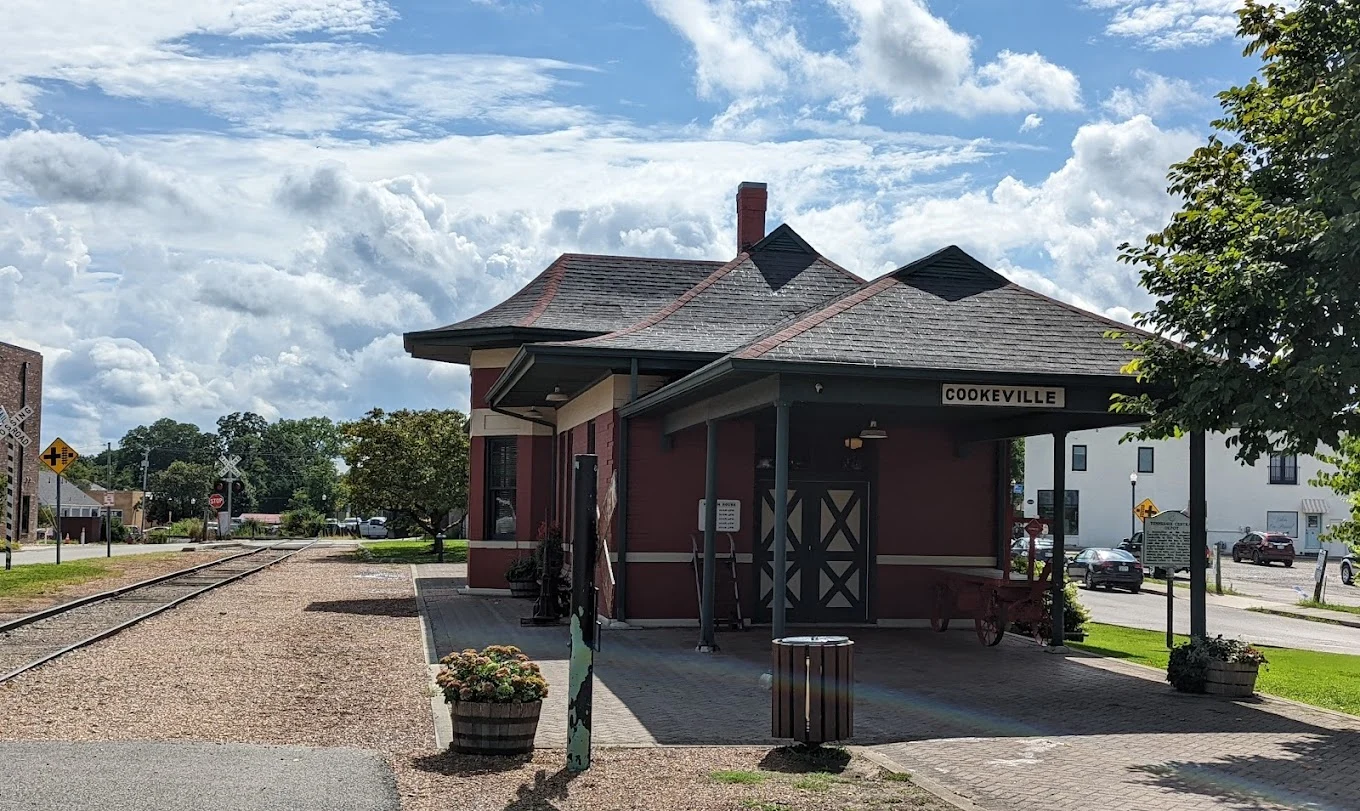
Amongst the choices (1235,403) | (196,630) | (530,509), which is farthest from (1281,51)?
(530,509)

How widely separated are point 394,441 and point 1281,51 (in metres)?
38.6

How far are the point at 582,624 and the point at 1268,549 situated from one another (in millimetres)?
57190

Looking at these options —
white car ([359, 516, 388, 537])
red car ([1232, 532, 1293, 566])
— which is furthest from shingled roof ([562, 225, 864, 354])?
white car ([359, 516, 388, 537])

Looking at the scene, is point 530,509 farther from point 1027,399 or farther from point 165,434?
point 165,434

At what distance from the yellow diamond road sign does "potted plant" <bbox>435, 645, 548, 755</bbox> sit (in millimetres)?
30255

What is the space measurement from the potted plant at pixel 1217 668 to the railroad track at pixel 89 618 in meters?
10.8

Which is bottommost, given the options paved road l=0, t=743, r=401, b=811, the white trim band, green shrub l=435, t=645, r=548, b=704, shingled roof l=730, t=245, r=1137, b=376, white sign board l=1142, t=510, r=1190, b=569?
paved road l=0, t=743, r=401, b=811

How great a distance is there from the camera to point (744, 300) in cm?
2020

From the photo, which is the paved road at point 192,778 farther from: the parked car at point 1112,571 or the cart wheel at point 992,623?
the parked car at point 1112,571

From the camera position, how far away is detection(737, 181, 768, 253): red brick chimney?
25500 mm

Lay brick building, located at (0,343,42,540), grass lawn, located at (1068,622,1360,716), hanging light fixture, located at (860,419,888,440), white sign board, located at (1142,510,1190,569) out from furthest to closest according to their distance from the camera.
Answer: brick building, located at (0,343,42,540) → hanging light fixture, located at (860,419,888,440) → white sign board, located at (1142,510,1190,569) → grass lawn, located at (1068,622,1360,716)

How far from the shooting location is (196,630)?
717 inches

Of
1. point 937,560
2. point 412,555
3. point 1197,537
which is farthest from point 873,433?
point 412,555

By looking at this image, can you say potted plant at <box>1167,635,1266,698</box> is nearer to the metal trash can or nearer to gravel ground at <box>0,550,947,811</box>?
gravel ground at <box>0,550,947,811</box>
